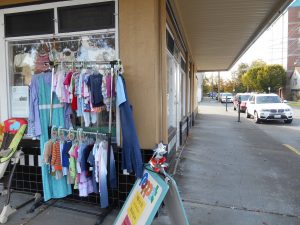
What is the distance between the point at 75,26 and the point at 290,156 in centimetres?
572

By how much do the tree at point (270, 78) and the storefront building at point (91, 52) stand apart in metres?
44.5

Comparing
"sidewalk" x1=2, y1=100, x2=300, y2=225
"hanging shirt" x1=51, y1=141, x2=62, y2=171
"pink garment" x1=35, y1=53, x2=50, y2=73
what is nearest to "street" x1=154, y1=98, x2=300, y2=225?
"sidewalk" x1=2, y1=100, x2=300, y2=225

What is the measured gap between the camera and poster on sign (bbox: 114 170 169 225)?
2297 millimetres

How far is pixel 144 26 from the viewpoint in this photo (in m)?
3.47

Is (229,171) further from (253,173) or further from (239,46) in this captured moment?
(239,46)

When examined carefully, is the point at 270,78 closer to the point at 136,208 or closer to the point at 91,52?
the point at 91,52

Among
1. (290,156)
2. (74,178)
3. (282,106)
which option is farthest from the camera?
(282,106)

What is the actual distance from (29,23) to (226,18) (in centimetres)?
392

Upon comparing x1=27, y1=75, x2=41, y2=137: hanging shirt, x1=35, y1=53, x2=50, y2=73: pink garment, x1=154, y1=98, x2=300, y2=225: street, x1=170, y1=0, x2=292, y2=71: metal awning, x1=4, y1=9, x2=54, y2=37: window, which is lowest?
x1=154, y1=98, x2=300, y2=225: street

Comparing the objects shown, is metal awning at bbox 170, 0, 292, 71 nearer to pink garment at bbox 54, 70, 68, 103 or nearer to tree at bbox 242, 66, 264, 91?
pink garment at bbox 54, 70, 68, 103

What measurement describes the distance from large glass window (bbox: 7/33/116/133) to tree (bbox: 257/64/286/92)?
44.6 metres

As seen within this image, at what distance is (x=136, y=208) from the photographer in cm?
258

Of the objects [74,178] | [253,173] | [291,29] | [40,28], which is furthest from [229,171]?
[291,29]

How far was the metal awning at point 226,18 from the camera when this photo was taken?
500 centimetres
